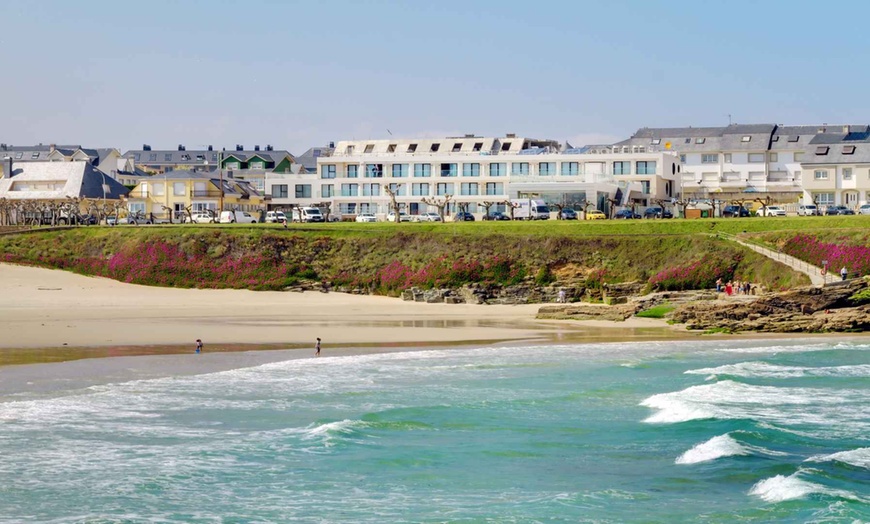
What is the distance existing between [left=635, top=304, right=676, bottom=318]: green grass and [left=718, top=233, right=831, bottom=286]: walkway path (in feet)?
22.6

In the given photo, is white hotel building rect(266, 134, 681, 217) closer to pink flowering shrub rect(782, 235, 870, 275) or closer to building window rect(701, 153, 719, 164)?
building window rect(701, 153, 719, 164)

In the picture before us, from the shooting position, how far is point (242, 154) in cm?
14788

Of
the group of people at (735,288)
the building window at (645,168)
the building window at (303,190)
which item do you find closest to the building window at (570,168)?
the building window at (645,168)

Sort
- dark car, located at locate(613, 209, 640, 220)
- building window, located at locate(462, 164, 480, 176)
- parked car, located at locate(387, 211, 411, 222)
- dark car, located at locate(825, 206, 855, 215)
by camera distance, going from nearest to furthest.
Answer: dark car, located at locate(825, 206, 855, 215)
dark car, located at locate(613, 209, 640, 220)
parked car, located at locate(387, 211, 411, 222)
building window, located at locate(462, 164, 480, 176)

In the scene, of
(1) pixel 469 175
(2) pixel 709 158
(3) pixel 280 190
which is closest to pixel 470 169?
(1) pixel 469 175

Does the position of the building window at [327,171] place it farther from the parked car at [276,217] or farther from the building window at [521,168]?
the building window at [521,168]

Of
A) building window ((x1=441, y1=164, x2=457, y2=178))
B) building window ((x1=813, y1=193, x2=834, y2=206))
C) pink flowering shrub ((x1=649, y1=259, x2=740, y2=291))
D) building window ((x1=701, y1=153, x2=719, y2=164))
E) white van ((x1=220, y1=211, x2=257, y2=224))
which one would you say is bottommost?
pink flowering shrub ((x1=649, y1=259, x2=740, y2=291))

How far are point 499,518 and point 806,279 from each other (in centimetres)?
3756

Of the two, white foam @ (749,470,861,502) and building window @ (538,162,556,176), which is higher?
building window @ (538,162,556,176)

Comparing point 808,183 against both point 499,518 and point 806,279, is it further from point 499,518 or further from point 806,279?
point 499,518

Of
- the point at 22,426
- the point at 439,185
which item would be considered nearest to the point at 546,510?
the point at 22,426

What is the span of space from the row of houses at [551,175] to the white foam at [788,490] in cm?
5884

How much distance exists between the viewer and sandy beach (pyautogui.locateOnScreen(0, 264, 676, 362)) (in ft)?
143

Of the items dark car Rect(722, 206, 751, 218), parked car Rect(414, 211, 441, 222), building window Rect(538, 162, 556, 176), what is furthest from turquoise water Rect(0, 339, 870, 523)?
building window Rect(538, 162, 556, 176)
